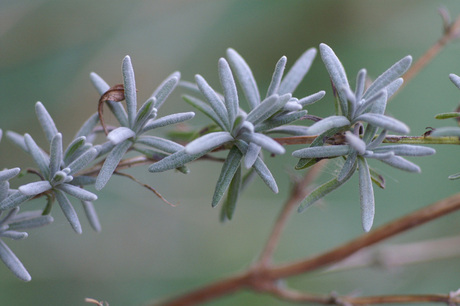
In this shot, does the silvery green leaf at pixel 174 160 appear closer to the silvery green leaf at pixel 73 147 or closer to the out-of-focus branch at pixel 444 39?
the silvery green leaf at pixel 73 147

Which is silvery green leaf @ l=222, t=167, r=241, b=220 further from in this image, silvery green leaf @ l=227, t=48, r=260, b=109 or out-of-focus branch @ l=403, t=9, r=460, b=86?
out-of-focus branch @ l=403, t=9, r=460, b=86

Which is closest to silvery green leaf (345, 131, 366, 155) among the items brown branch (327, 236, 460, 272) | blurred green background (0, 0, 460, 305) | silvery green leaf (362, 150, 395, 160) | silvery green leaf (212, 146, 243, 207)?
silvery green leaf (362, 150, 395, 160)

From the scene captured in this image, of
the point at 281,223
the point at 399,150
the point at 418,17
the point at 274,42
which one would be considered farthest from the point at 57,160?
the point at 418,17

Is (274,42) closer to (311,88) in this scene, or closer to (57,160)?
(311,88)

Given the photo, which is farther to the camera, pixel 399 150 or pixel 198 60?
pixel 198 60

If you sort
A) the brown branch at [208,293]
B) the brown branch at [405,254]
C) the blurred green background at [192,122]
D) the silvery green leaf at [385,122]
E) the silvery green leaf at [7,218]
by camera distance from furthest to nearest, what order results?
the blurred green background at [192,122] < the brown branch at [405,254] < the brown branch at [208,293] < the silvery green leaf at [7,218] < the silvery green leaf at [385,122]

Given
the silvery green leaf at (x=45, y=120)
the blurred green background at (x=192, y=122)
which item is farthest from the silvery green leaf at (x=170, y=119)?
the blurred green background at (x=192, y=122)
